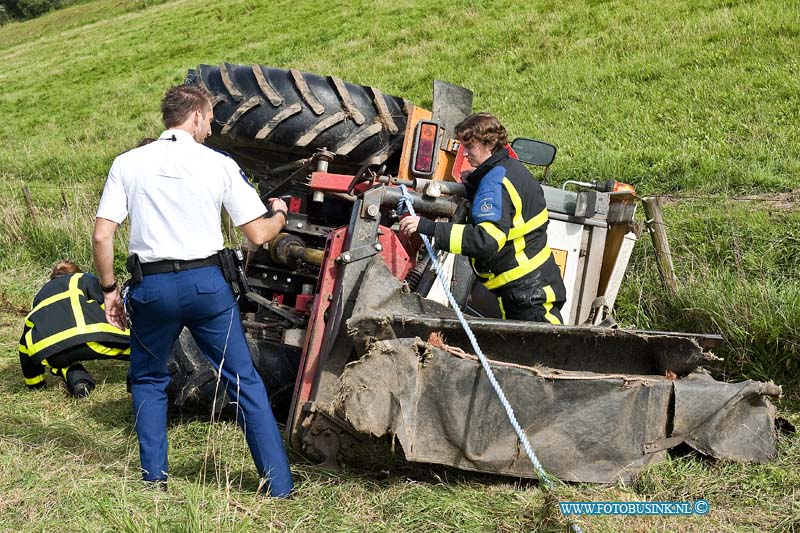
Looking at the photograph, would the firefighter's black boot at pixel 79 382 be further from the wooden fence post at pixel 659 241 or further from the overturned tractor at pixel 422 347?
the wooden fence post at pixel 659 241

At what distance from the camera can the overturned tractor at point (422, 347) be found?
3275 mm

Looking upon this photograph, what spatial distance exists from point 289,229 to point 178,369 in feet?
3.19

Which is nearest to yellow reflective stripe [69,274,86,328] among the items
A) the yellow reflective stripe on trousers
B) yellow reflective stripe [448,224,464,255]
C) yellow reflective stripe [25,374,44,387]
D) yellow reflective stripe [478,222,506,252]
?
yellow reflective stripe [25,374,44,387]

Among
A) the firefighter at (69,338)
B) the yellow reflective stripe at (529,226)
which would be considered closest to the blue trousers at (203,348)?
the yellow reflective stripe at (529,226)

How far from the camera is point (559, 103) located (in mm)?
9719

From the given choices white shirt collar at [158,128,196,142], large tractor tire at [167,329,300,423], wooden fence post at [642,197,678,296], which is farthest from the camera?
wooden fence post at [642,197,678,296]

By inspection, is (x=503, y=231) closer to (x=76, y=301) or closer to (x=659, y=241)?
(x=659, y=241)

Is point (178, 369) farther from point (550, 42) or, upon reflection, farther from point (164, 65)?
point (164, 65)

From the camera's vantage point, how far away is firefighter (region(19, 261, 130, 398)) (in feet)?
16.6

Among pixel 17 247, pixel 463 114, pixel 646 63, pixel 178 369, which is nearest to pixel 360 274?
pixel 178 369

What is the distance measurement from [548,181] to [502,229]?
4.14 m

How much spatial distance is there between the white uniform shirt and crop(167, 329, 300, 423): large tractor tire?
3.11ft

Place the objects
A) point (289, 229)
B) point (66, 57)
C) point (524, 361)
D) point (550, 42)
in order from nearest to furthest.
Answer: point (524, 361)
point (289, 229)
point (550, 42)
point (66, 57)

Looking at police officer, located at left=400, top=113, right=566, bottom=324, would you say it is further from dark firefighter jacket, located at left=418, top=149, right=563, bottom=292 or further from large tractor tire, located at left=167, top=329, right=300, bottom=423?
large tractor tire, located at left=167, top=329, right=300, bottom=423
